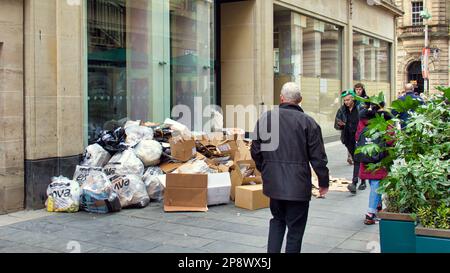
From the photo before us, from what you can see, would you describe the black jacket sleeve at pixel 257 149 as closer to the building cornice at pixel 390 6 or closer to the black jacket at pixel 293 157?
the black jacket at pixel 293 157

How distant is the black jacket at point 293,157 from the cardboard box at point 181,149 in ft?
13.3

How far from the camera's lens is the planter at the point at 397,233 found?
15.2 feet

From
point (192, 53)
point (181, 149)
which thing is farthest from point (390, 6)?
point (181, 149)

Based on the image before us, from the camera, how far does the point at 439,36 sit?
172ft

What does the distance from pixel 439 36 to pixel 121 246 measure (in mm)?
53176

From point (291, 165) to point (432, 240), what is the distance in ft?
4.32

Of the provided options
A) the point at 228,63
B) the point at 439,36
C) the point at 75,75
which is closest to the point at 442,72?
the point at 439,36

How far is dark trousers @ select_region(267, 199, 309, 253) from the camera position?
4.74 meters

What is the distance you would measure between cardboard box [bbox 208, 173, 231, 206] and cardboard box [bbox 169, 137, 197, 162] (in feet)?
2.63

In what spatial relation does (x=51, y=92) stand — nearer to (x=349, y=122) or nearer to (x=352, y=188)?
(x=349, y=122)

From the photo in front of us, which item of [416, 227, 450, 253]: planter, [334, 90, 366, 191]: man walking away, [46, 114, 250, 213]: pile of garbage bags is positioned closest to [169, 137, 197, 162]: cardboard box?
[46, 114, 250, 213]: pile of garbage bags

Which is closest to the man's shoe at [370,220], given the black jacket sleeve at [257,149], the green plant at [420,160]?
the green plant at [420,160]

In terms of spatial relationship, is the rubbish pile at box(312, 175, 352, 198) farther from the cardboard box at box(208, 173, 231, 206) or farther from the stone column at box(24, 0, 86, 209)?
the stone column at box(24, 0, 86, 209)
